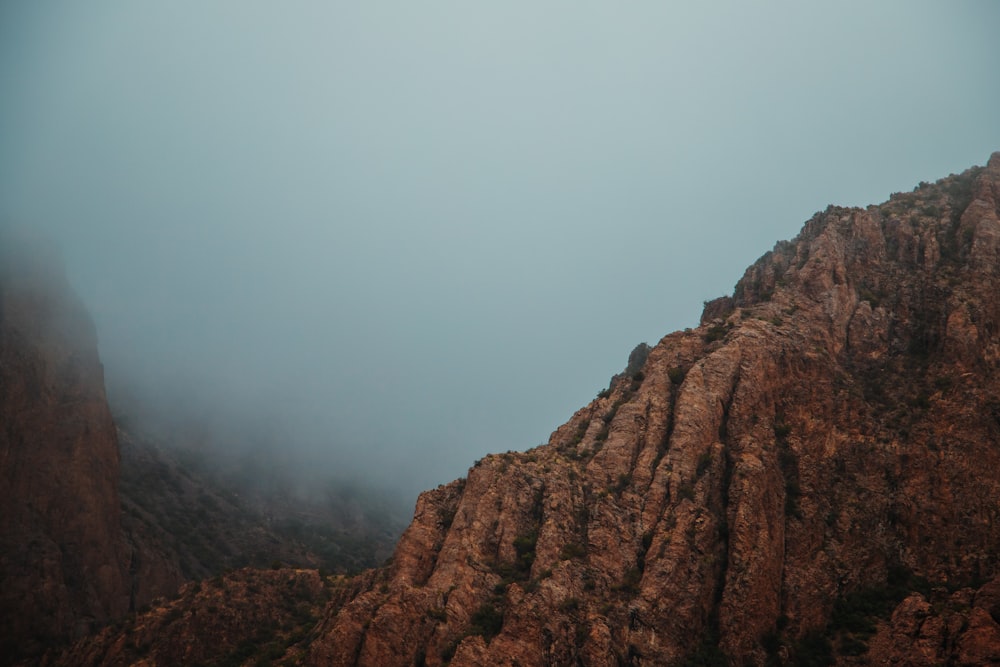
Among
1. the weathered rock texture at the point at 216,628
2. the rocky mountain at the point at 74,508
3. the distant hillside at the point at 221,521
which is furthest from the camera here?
the distant hillside at the point at 221,521

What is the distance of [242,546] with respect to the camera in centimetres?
14275

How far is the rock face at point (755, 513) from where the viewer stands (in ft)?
142

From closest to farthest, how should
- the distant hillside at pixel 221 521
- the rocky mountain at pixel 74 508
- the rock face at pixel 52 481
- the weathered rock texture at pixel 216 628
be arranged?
the weathered rock texture at pixel 216 628 → the rock face at pixel 52 481 → the rocky mountain at pixel 74 508 → the distant hillside at pixel 221 521

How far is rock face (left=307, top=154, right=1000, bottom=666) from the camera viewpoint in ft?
142

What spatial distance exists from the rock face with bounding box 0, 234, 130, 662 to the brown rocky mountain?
32.3 m

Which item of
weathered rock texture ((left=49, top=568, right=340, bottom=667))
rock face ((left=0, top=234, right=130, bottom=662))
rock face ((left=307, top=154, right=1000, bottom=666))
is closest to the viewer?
rock face ((left=307, top=154, right=1000, bottom=666))

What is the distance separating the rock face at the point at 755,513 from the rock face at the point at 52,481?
5755 centimetres

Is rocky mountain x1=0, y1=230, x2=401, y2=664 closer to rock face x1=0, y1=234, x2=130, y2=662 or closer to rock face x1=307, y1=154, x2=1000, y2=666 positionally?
rock face x1=0, y1=234, x2=130, y2=662

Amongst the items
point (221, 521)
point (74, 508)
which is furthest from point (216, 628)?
point (221, 521)

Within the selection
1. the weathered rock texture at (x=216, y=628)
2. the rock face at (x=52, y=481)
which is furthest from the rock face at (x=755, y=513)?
the rock face at (x=52, y=481)

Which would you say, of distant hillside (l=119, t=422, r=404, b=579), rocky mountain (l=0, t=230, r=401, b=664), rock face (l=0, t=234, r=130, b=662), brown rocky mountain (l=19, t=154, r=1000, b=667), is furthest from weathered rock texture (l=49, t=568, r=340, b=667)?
distant hillside (l=119, t=422, r=404, b=579)

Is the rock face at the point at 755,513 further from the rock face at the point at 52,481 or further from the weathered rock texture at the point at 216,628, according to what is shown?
the rock face at the point at 52,481

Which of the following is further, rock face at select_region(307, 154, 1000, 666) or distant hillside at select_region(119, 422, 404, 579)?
distant hillside at select_region(119, 422, 404, 579)

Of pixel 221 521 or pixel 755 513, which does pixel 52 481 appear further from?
pixel 755 513
